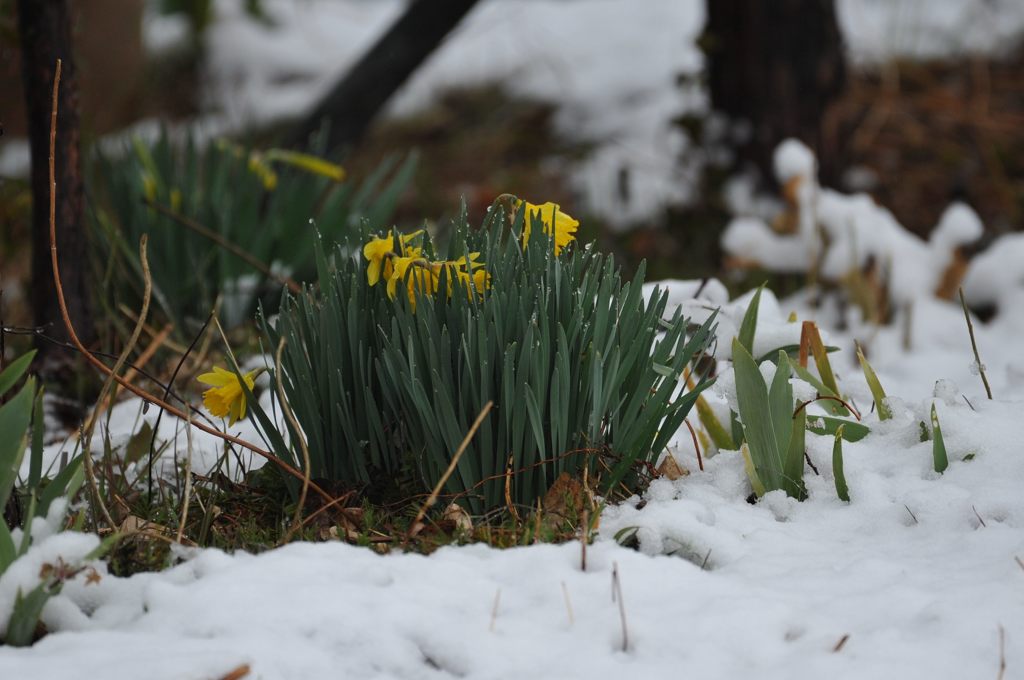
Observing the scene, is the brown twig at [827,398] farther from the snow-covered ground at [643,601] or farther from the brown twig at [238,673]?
the brown twig at [238,673]

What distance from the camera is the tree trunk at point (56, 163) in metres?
2.14

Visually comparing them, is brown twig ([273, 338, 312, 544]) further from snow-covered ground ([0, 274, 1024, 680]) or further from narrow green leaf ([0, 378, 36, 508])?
narrow green leaf ([0, 378, 36, 508])

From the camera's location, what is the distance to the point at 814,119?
3.88 metres

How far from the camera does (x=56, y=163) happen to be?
2176mm

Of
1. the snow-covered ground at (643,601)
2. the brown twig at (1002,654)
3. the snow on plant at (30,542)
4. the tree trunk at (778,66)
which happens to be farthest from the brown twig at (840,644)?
the tree trunk at (778,66)

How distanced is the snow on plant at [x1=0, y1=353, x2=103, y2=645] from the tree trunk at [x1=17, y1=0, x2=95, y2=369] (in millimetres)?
846

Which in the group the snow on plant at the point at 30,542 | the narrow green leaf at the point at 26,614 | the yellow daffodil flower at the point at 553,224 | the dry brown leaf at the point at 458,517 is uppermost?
the yellow daffodil flower at the point at 553,224

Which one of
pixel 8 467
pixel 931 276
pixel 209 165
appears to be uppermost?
pixel 209 165

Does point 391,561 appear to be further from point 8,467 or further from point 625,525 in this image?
point 8,467

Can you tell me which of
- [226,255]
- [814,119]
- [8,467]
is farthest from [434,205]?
[8,467]

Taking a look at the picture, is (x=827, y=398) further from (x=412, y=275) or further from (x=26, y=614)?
(x=26, y=614)

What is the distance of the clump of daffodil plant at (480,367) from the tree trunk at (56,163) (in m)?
0.84

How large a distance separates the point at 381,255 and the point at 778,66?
269cm

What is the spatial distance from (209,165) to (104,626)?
74.4 inches
